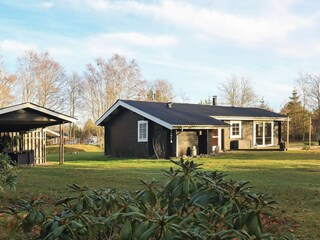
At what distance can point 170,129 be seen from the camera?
21500mm

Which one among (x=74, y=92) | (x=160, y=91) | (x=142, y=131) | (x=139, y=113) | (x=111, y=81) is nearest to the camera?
(x=139, y=113)

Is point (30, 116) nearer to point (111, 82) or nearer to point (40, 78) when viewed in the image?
point (40, 78)

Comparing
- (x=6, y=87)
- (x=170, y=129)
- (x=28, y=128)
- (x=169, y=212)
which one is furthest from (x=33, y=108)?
(x=6, y=87)

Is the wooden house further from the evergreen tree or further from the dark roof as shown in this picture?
the evergreen tree

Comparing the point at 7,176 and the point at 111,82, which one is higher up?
the point at 111,82

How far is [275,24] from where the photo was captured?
16344mm

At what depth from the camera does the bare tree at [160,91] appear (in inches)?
2012

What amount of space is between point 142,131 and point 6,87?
2202 centimetres

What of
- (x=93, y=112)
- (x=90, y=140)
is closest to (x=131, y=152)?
(x=93, y=112)

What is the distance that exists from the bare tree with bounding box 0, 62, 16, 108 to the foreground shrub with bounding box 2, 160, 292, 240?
129ft

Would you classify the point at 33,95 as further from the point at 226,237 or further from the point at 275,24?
the point at 226,237

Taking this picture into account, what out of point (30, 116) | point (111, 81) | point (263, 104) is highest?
point (111, 81)

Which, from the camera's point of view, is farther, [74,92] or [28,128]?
[74,92]

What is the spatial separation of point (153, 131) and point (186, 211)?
784 inches
